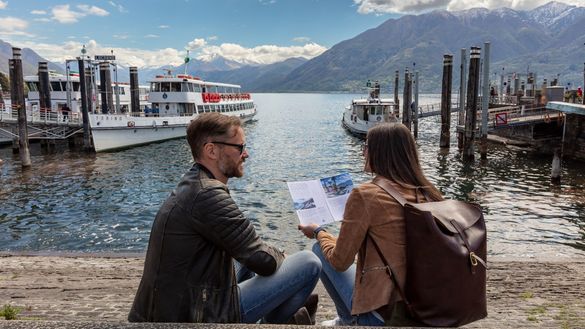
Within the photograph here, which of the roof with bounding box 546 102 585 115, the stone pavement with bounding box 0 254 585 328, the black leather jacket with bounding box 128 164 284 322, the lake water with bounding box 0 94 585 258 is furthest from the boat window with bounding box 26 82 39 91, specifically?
the black leather jacket with bounding box 128 164 284 322

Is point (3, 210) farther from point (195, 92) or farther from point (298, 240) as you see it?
point (195, 92)

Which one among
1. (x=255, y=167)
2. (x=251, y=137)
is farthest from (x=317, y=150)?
(x=251, y=137)

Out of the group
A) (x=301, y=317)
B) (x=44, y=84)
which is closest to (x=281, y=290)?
(x=301, y=317)

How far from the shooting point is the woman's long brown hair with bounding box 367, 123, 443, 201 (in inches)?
104

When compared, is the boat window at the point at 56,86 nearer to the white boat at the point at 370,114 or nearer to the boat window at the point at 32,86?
the boat window at the point at 32,86

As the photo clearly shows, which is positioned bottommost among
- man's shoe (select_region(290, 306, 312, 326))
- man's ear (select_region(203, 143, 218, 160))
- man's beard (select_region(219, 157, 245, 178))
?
man's shoe (select_region(290, 306, 312, 326))

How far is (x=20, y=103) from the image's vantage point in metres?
22.1

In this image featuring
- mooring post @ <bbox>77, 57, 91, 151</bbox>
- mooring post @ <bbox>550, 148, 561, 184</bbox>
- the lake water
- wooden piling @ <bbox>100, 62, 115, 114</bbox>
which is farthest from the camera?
wooden piling @ <bbox>100, 62, 115, 114</bbox>

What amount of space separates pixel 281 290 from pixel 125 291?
10.3ft

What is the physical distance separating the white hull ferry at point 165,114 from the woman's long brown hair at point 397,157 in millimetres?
21070

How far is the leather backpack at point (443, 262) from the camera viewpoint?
2350 mm

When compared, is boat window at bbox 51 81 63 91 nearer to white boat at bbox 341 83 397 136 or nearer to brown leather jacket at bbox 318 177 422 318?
white boat at bbox 341 83 397 136

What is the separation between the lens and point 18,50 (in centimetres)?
2138

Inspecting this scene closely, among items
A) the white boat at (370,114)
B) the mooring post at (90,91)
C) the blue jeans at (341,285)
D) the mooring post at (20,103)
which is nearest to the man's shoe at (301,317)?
the blue jeans at (341,285)
